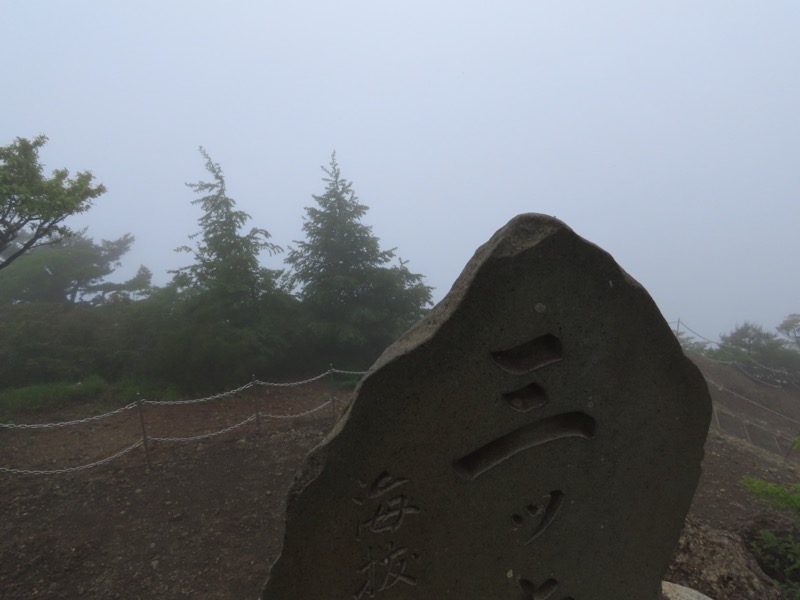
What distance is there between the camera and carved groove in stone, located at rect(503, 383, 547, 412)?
2.32 meters

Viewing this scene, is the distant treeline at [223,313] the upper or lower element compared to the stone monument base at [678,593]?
upper

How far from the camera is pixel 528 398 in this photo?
235 centimetres

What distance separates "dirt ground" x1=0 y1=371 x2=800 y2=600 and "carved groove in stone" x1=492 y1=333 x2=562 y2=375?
2.51 metres

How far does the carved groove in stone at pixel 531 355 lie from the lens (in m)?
2.29

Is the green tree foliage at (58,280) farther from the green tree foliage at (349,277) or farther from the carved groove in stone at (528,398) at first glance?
the carved groove in stone at (528,398)

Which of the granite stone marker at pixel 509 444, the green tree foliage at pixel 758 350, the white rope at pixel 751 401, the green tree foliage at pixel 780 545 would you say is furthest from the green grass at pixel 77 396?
the green tree foliage at pixel 758 350

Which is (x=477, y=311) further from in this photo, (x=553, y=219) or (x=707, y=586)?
(x=707, y=586)

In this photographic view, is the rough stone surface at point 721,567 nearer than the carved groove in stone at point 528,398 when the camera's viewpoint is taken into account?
No

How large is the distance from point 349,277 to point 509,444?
7562 millimetres

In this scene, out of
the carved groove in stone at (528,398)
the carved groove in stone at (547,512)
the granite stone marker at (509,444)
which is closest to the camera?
the granite stone marker at (509,444)

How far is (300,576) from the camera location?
7.38ft

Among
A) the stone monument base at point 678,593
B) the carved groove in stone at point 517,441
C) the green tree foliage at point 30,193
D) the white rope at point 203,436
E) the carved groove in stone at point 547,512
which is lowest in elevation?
the stone monument base at point 678,593

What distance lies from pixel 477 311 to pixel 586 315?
0.54 metres

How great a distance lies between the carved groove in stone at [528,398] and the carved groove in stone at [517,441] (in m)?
0.09
